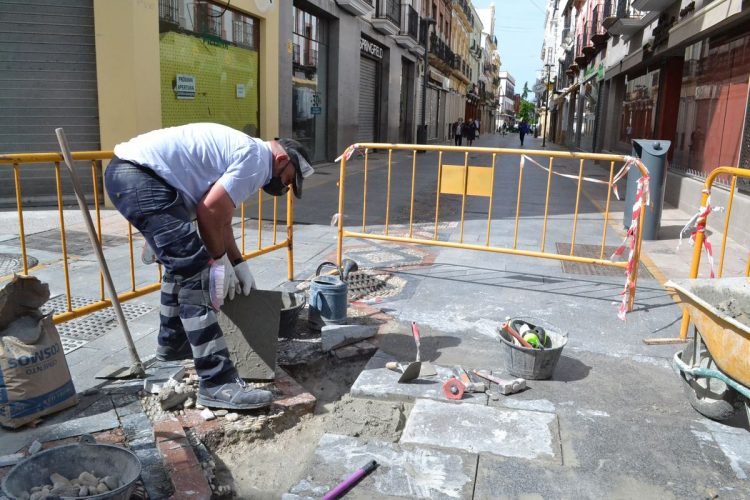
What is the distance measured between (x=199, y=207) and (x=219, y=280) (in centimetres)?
39

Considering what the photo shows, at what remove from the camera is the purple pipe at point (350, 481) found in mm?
2680

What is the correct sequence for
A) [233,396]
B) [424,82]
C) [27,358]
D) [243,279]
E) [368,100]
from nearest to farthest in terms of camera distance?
[27,358] < [233,396] < [243,279] < [368,100] < [424,82]

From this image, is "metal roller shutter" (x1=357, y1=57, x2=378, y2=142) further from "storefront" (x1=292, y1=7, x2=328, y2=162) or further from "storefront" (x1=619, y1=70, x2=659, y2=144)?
"storefront" (x1=619, y1=70, x2=659, y2=144)

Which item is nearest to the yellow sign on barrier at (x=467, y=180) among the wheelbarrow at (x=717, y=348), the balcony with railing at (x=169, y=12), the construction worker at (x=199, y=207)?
the wheelbarrow at (x=717, y=348)

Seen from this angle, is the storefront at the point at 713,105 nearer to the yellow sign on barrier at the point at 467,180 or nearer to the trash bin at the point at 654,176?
the trash bin at the point at 654,176

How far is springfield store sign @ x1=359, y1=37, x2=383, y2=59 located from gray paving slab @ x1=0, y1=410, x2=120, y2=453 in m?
20.4

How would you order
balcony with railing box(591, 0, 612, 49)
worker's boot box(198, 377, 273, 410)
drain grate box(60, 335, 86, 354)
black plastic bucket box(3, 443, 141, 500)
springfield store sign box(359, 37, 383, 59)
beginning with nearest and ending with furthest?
black plastic bucket box(3, 443, 141, 500) < worker's boot box(198, 377, 273, 410) < drain grate box(60, 335, 86, 354) < springfield store sign box(359, 37, 383, 59) < balcony with railing box(591, 0, 612, 49)

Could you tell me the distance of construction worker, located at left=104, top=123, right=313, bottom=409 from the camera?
3066 mm

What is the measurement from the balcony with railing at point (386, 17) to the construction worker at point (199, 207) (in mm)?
21294

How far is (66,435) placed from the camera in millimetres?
2924

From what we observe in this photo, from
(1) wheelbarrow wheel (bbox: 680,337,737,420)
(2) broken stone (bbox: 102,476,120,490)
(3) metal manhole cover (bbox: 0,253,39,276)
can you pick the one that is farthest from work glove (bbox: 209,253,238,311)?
(3) metal manhole cover (bbox: 0,253,39,276)

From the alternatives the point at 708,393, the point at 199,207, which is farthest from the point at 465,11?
the point at 199,207

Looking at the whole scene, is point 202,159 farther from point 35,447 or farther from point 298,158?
point 35,447

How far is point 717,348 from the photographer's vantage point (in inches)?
127
